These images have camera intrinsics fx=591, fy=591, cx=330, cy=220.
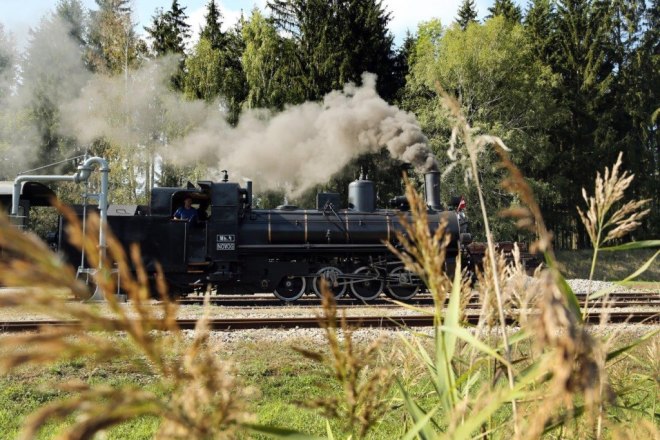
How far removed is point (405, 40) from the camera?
40.1 metres

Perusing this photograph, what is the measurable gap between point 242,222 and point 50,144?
28084 mm

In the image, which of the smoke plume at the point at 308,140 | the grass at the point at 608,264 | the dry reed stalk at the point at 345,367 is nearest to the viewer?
the dry reed stalk at the point at 345,367

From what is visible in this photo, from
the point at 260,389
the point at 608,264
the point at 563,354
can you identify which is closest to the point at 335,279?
the point at 260,389

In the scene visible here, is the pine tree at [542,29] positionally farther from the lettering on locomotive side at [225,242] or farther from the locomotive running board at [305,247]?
the lettering on locomotive side at [225,242]

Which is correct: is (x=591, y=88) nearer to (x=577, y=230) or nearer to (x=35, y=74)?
(x=577, y=230)

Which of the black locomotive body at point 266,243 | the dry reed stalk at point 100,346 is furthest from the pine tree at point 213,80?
the dry reed stalk at point 100,346

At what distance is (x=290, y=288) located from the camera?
47.9ft

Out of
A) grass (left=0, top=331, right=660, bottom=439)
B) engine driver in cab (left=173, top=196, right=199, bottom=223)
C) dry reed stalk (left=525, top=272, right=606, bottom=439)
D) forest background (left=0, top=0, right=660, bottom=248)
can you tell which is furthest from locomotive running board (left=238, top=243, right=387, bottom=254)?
dry reed stalk (left=525, top=272, right=606, bottom=439)

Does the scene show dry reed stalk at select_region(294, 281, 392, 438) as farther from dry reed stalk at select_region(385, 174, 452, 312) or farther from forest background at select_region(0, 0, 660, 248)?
forest background at select_region(0, 0, 660, 248)

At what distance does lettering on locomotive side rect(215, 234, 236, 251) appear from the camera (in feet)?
45.1

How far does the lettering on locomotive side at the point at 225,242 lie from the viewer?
1375 centimetres

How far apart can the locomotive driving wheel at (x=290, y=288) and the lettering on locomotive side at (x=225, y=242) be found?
1583 millimetres

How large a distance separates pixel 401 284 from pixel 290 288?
9.02 feet

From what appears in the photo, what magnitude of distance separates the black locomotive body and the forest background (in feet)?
37.5
